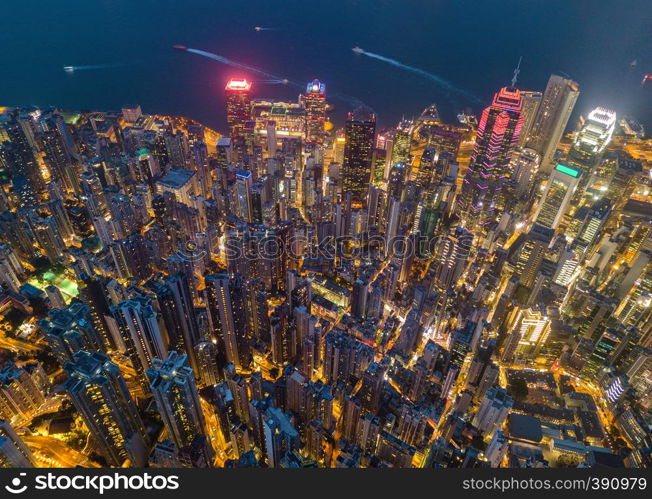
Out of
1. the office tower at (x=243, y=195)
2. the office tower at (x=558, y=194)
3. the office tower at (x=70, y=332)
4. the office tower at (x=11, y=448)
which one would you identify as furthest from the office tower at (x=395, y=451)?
the office tower at (x=558, y=194)

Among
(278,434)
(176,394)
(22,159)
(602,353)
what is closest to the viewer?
(278,434)

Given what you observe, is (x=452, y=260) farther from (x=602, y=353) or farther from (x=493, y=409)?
(x=493, y=409)

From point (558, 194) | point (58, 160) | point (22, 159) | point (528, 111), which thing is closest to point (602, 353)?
point (558, 194)

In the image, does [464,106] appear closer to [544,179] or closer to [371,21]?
[544,179]

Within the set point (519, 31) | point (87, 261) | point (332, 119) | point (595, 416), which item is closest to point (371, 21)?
point (519, 31)

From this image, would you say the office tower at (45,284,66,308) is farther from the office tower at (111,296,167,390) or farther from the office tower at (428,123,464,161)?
the office tower at (428,123,464,161)

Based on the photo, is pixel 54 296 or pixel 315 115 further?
pixel 315 115

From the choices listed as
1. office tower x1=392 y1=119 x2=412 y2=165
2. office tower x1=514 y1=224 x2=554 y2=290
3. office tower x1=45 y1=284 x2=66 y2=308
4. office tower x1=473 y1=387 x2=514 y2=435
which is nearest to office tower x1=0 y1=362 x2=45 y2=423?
office tower x1=45 y1=284 x2=66 y2=308
